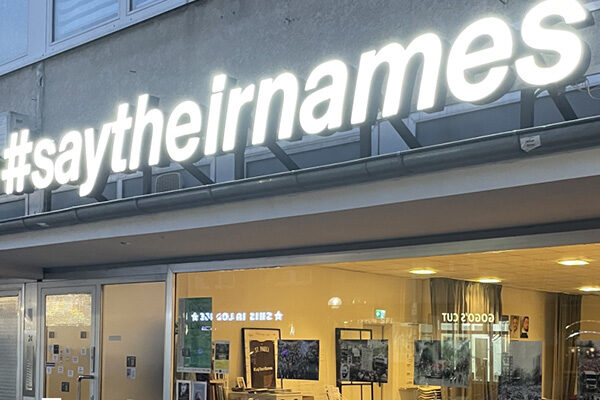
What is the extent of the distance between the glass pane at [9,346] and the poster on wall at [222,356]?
443cm

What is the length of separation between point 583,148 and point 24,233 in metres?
6.63

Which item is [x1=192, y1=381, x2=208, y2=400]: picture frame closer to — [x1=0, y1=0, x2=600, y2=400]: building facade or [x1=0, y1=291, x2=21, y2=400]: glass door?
[x1=0, y1=0, x2=600, y2=400]: building facade

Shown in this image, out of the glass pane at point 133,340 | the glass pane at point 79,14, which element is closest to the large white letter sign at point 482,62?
the glass pane at point 133,340

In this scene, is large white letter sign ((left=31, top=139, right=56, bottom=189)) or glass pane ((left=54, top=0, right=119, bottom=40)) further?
glass pane ((left=54, top=0, right=119, bottom=40))

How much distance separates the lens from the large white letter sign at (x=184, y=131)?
8328mm

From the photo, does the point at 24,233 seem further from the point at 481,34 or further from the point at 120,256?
the point at 481,34

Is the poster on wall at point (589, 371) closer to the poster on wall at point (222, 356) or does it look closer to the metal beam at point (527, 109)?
the metal beam at point (527, 109)

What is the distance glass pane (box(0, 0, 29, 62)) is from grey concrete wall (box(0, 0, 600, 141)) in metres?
0.34

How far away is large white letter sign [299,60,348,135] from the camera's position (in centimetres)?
720

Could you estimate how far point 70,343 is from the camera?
12.5m

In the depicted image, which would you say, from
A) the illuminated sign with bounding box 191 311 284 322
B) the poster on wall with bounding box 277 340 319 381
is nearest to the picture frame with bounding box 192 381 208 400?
the illuminated sign with bounding box 191 311 284 322

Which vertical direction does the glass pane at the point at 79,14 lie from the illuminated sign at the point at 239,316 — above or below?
above

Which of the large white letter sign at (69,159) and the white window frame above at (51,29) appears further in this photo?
the white window frame above at (51,29)

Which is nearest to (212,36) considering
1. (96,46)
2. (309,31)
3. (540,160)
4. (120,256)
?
(309,31)
